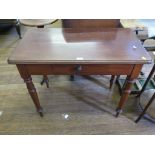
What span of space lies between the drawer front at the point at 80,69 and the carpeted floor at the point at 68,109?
570 mm

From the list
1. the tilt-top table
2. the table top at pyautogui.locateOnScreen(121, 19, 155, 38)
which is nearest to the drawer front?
the tilt-top table

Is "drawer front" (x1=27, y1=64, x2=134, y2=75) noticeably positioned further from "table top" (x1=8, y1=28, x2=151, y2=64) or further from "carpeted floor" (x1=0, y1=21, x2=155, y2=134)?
"carpeted floor" (x1=0, y1=21, x2=155, y2=134)

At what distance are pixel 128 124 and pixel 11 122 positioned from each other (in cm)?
104

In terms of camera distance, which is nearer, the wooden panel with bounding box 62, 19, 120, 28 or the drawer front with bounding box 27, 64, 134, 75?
the drawer front with bounding box 27, 64, 134, 75

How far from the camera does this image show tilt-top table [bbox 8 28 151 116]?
983mm

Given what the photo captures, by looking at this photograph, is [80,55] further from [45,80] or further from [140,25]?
[140,25]

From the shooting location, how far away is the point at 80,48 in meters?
1.08

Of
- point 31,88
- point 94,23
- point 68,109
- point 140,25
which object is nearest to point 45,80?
point 68,109

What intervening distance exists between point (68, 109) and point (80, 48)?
0.69 meters

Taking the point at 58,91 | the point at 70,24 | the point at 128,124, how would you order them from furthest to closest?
the point at 58,91, the point at 70,24, the point at 128,124

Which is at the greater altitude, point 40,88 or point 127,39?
point 127,39

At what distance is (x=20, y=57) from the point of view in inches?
39.6

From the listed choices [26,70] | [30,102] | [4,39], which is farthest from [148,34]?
[4,39]

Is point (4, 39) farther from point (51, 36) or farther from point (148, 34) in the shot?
point (148, 34)
